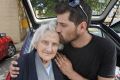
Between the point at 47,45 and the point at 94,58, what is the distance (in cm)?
42

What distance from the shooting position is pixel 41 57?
2.56m

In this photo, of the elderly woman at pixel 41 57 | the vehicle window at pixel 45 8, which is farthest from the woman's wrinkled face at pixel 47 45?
the vehicle window at pixel 45 8

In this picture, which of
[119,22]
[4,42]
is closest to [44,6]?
[119,22]

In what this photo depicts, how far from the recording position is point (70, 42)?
2.76 m

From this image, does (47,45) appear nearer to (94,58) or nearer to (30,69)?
(30,69)

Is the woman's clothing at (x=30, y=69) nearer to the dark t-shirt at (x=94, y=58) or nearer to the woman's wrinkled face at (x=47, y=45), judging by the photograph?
the woman's wrinkled face at (x=47, y=45)

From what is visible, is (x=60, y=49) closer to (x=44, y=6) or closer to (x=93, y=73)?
(x=93, y=73)

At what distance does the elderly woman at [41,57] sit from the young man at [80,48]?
83 mm

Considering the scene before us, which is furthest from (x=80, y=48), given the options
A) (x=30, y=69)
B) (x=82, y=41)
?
(x=30, y=69)

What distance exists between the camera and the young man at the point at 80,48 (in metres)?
2.61

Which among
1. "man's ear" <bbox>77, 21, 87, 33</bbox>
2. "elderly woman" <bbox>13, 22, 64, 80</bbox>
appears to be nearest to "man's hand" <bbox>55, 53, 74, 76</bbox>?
"elderly woman" <bbox>13, 22, 64, 80</bbox>

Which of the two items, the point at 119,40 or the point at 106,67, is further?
the point at 119,40

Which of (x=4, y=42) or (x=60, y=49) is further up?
(x=60, y=49)

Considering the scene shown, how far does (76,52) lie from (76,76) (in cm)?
19
